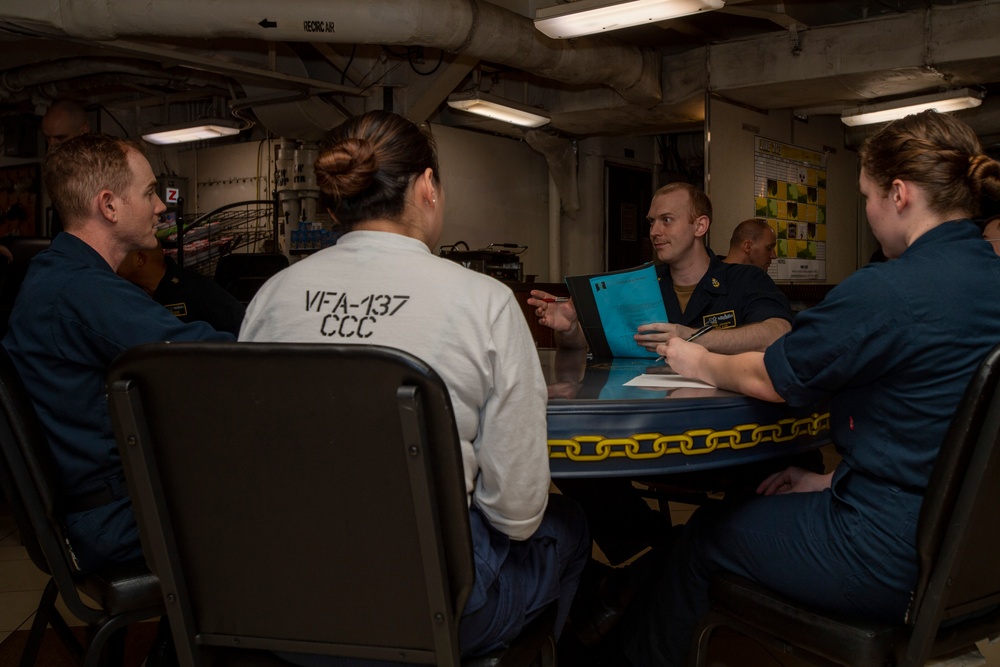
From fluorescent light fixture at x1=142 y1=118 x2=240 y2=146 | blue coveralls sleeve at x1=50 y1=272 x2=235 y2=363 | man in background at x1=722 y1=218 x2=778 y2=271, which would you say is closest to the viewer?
blue coveralls sleeve at x1=50 y1=272 x2=235 y2=363

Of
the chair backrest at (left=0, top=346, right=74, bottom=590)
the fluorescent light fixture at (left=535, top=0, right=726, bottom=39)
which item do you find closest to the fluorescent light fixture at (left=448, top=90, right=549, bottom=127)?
the fluorescent light fixture at (left=535, top=0, right=726, bottom=39)

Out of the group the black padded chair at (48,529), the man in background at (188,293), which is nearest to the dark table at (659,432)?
the black padded chair at (48,529)

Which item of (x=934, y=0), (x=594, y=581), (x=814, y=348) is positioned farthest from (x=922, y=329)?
(x=934, y=0)

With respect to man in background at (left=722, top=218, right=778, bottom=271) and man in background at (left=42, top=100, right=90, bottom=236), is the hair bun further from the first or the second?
man in background at (left=42, top=100, right=90, bottom=236)

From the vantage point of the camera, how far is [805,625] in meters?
1.28

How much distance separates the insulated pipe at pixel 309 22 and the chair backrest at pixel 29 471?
4.29m

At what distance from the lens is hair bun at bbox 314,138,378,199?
1.34 metres

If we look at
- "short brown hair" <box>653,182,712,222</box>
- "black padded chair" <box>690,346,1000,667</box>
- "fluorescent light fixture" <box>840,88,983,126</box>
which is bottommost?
"black padded chair" <box>690,346,1000,667</box>

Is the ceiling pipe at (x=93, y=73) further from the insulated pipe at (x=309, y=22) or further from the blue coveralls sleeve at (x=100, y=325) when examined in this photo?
the blue coveralls sleeve at (x=100, y=325)

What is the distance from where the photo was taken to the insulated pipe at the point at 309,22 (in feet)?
16.1

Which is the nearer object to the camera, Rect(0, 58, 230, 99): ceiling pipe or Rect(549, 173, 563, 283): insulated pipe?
Rect(0, 58, 230, 99): ceiling pipe

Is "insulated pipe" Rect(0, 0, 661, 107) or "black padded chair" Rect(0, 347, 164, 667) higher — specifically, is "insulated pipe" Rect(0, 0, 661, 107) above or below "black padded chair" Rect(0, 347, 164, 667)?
above

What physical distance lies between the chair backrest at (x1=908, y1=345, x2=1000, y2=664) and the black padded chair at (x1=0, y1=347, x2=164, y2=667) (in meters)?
1.25

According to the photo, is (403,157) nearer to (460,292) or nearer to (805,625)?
(460,292)
